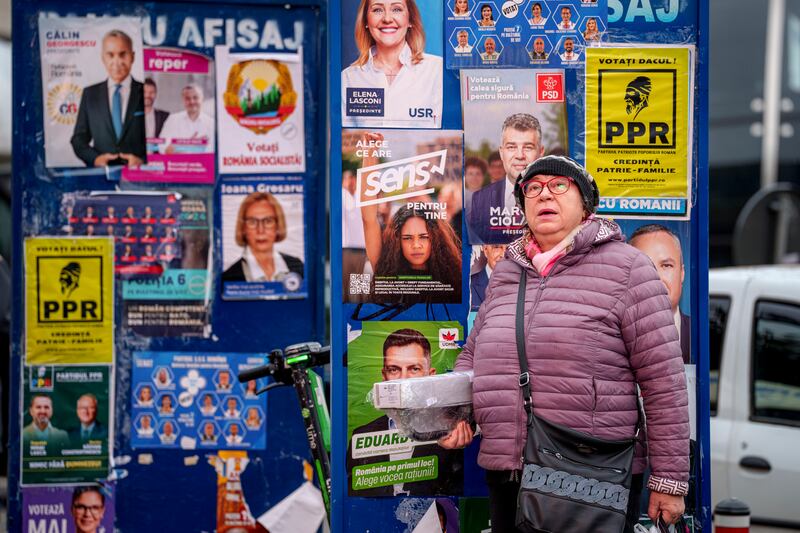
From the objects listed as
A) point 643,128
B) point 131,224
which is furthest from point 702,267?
point 131,224

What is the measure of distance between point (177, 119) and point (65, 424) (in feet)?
5.45

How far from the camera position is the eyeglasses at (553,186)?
394cm

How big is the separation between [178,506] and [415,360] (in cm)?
180

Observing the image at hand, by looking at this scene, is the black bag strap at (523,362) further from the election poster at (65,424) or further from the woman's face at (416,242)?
the election poster at (65,424)

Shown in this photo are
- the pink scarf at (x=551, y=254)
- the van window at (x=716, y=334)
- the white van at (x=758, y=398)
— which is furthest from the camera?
the van window at (x=716, y=334)

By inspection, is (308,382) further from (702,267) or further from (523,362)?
(702,267)

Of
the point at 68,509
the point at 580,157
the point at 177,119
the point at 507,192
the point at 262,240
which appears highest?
the point at 177,119

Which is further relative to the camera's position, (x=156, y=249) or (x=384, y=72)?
(x=156, y=249)

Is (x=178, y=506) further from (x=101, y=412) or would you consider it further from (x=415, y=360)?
(x=415, y=360)

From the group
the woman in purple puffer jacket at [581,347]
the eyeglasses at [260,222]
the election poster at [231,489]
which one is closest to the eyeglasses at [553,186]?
the woman in purple puffer jacket at [581,347]

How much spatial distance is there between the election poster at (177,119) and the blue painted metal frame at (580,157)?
1.28 metres

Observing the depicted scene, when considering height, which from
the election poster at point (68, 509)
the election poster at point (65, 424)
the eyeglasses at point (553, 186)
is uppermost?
the eyeglasses at point (553, 186)

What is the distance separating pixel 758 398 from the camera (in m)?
6.54

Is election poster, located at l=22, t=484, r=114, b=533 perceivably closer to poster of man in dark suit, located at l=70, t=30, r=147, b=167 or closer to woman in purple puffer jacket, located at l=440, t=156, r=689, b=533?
poster of man in dark suit, located at l=70, t=30, r=147, b=167
